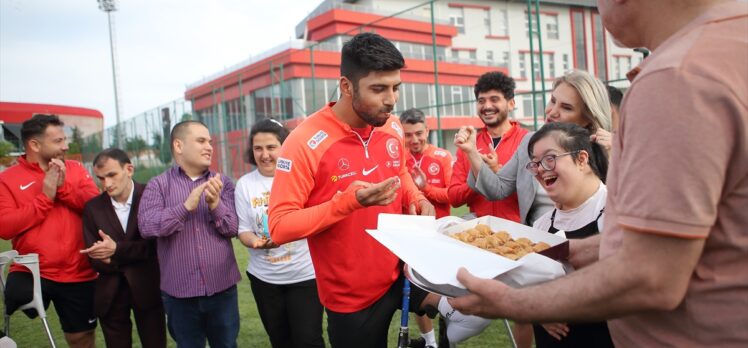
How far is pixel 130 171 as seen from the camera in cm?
400

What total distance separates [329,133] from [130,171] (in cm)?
235

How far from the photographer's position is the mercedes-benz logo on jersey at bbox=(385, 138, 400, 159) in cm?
263

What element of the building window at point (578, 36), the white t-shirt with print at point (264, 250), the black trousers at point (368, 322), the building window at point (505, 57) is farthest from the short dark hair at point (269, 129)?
the building window at point (505, 57)

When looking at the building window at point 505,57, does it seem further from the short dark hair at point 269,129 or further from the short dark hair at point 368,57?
the short dark hair at point 368,57

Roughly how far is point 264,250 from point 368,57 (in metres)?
1.84

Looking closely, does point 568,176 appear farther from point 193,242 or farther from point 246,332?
point 246,332

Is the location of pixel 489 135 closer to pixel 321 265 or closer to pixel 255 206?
pixel 255 206

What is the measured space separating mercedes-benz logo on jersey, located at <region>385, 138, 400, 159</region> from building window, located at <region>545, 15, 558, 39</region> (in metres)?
32.1

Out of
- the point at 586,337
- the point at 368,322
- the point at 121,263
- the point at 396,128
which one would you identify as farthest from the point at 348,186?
the point at 121,263

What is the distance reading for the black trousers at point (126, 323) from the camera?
3.75 metres

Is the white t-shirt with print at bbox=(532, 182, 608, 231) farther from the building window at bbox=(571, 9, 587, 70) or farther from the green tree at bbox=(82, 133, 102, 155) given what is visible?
the green tree at bbox=(82, 133, 102, 155)

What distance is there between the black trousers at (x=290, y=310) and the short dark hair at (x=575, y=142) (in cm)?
173

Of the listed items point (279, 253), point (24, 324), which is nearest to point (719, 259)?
point (279, 253)

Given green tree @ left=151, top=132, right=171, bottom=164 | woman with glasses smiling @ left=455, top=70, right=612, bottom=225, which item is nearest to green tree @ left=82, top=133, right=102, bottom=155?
green tree @ left=151, top=132, right=171, bottom=164
